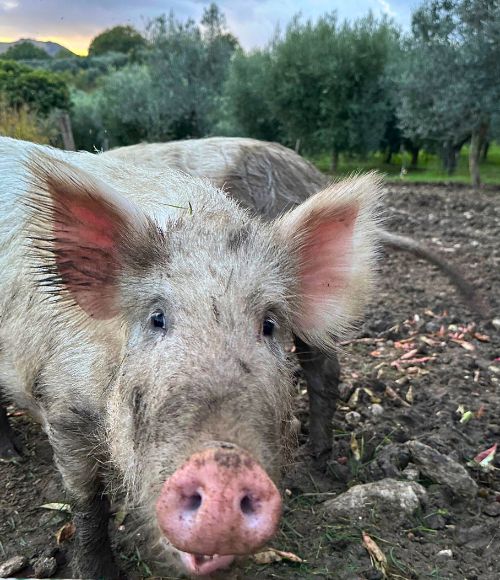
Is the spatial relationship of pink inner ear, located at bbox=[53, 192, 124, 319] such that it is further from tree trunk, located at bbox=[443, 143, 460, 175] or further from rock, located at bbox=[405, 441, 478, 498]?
tree trunk, located at bbox=[443, 143, 460, 175]

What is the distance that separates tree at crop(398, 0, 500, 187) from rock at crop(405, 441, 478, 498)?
16.5 metres

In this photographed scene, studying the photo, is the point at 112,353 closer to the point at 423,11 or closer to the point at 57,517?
the point at 57,517

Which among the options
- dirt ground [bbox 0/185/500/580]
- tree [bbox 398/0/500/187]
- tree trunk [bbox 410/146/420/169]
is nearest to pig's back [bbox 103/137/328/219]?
dirt ground [bbox 0/185/500/580]

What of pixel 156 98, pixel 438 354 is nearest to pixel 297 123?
pixel 156 98

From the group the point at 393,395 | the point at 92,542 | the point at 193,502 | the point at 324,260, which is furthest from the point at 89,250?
the point at 393,395

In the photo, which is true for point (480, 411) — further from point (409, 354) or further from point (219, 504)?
point (219, 504)

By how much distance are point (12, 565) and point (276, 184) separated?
109 inches

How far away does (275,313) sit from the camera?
2367 millimetres

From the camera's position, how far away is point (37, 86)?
3008 cm

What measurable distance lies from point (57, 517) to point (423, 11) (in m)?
21.1

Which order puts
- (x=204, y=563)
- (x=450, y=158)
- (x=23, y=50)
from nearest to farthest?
(x=204, y=563), (x=23, y=50), (x=450, y=158)

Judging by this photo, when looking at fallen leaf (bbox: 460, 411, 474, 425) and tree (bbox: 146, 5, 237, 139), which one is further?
tree (bbox: 146, 5, 237, 139)

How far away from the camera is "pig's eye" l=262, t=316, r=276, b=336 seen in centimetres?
230

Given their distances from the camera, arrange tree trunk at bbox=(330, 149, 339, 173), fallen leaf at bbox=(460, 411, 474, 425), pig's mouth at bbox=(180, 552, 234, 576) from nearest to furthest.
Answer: pig's mouth at bbox=(180, 552, 234, 576), fallen leaf at bbox=(460, 411, 474, 425), tree trunk at bbox=(330, 149, 339, 173)
